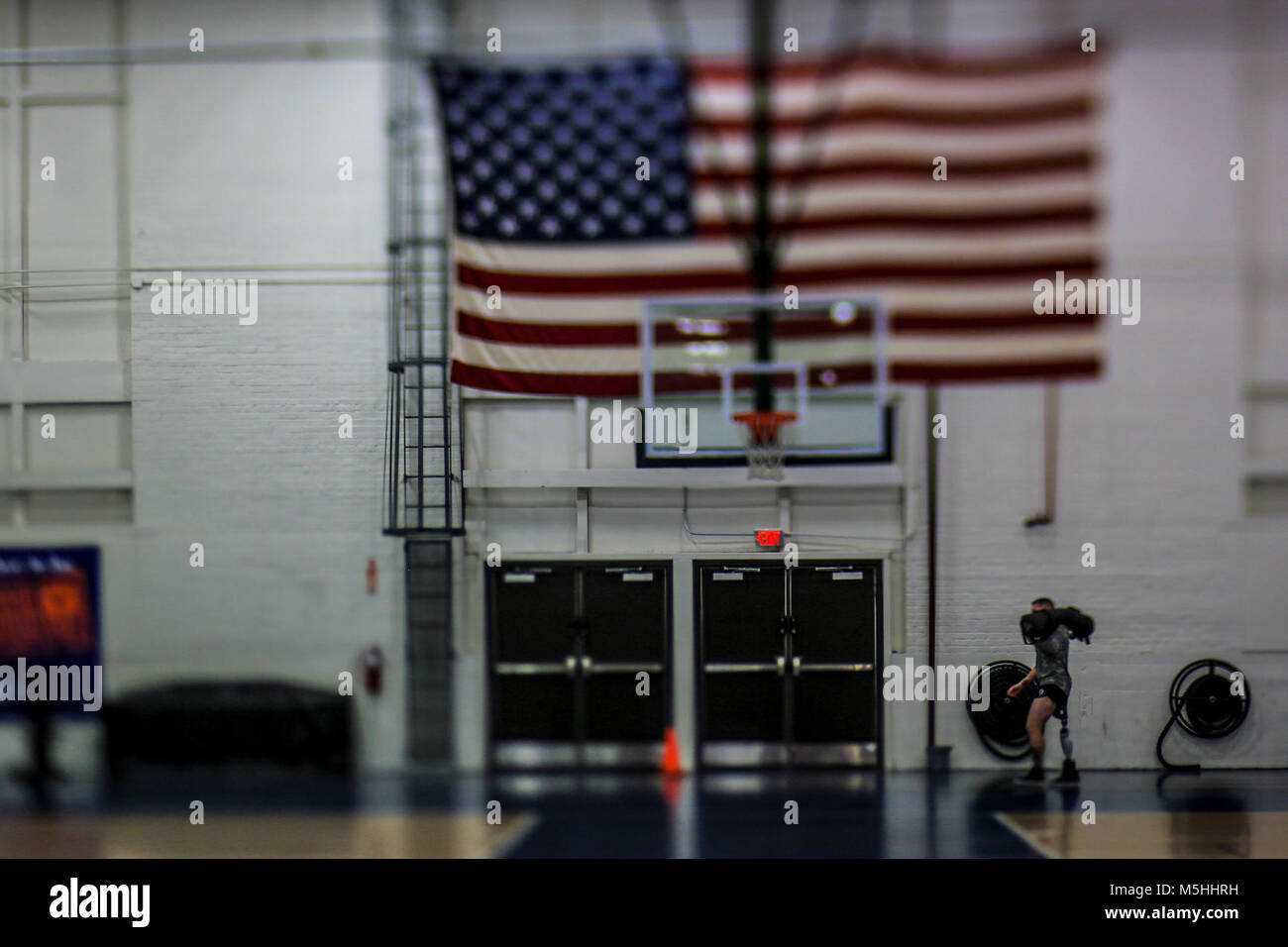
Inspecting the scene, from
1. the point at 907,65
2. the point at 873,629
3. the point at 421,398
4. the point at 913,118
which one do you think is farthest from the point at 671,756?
the point at 907,65

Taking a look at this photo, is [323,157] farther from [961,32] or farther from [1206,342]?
[1206,342]

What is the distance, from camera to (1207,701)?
387 centimetres

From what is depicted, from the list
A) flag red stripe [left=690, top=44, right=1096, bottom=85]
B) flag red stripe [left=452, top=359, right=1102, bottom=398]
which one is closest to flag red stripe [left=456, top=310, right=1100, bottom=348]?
flag red stripe [left=452, top=359, right=1102, bottom=398]

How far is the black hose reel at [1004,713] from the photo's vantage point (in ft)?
12.5

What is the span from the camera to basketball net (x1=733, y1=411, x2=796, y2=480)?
4.24 m

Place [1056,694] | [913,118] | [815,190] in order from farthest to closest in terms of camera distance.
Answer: [815,190] < [913,118] < [1056,694]

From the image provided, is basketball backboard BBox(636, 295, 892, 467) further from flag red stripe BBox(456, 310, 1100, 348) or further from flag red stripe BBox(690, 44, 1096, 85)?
flag red stripe BBox(690, 44, 1096, 85)

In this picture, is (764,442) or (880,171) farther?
(764,442)

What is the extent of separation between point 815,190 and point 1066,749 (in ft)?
8.09

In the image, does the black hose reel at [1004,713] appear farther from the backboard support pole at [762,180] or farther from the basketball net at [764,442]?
the backboard support pole at [762,180]

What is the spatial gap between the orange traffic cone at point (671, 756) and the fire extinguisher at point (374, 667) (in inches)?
48.1

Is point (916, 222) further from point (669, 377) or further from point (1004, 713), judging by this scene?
point (1004, 713)

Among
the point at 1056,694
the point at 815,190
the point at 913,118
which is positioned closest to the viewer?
the point at 1056,694

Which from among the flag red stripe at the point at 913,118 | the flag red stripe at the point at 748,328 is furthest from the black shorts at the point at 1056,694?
the flag red stripe at the point at 913,118
